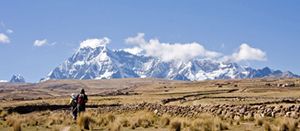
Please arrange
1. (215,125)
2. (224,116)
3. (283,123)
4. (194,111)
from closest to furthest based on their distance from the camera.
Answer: (283,123) < (215,125) < (224,116) < (194,111)

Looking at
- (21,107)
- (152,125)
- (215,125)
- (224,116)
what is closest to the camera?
(215,125)

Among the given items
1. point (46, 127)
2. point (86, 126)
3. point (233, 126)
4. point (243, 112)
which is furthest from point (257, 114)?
point (46, 127)

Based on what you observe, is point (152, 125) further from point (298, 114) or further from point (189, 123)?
point (298, 114)

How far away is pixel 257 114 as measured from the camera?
101 feet

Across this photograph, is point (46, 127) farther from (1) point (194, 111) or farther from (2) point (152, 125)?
(1) point (194, 111)

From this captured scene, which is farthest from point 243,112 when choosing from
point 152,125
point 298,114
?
point 152,125

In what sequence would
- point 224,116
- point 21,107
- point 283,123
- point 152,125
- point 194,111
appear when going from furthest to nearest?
point 21,107 < point 194,111 < point 224,116 < point 152,125 < point 283,123

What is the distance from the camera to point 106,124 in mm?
30531

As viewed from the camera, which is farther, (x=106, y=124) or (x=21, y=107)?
(x=21, y=107)

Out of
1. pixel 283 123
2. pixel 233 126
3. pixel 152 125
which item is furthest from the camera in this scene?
pixel 152 125

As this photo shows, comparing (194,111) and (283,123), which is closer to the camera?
(283,123)

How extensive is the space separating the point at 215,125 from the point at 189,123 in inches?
71.3

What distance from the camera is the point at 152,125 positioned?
2997 cm

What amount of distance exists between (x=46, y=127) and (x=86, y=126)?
4.45 meters
